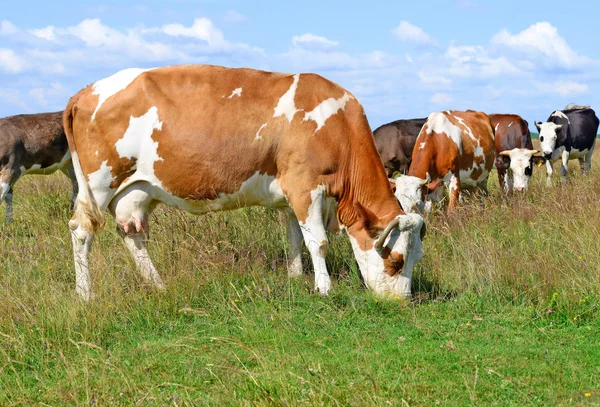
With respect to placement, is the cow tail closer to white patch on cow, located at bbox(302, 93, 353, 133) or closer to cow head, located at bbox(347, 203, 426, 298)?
white patch on cow, located at bbox(302, 93, 353, 133)

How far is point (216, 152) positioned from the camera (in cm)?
834

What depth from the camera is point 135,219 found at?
8.59 m

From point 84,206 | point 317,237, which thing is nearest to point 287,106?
point 317,237

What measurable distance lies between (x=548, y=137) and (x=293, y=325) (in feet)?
48.5

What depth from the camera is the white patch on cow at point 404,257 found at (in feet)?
26.3

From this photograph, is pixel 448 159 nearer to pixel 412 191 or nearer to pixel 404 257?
pixel 412 191

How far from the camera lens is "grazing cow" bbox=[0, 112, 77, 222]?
46.6 ft

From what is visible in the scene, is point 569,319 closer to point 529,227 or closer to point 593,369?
point 593,369

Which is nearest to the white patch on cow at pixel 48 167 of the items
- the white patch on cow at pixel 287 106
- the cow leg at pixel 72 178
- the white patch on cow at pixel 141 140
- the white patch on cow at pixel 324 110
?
the cow leg at pixel 72 178

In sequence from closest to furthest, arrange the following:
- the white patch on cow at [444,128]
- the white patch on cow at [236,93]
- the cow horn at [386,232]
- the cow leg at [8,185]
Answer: the cow horn at [386,232] → the white patch on cow at [236,93] → the white patch on cow at [444,128] → the cow leg at [8,185]

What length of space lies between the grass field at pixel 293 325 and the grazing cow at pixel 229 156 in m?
0.56

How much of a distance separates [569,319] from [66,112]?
598 centimetres

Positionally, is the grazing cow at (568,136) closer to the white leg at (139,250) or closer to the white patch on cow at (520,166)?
the white patch on cow at (520,166)

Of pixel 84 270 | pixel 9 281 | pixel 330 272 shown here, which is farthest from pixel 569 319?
pixel 9 281
